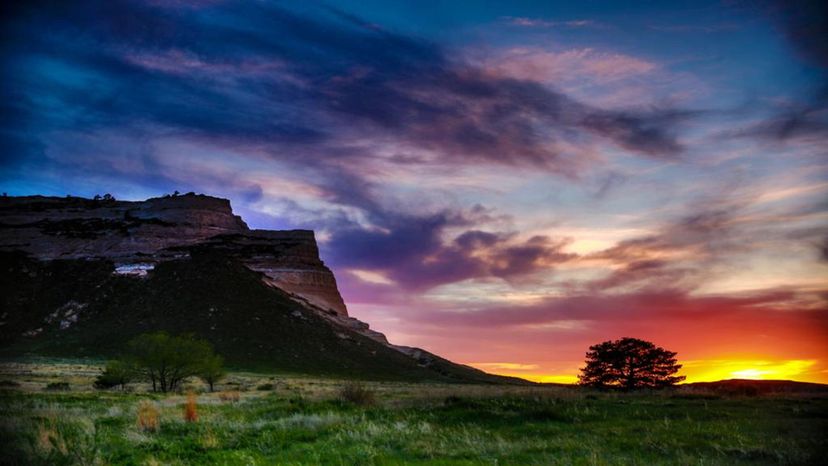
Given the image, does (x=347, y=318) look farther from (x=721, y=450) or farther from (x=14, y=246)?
(x=721, y=450)

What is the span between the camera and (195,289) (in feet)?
474

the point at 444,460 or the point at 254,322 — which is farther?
the point at 254,322

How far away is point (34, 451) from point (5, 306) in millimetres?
157084

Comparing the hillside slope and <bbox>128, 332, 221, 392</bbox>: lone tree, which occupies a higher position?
the hillside slope

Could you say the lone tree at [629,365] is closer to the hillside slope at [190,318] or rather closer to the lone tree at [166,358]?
the lone tree at [166,358]

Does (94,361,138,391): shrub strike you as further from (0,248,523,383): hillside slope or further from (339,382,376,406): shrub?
(0,248,523,383): hillside slope

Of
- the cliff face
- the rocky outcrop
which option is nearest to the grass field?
the cliff face

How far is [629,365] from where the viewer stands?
5203 cm

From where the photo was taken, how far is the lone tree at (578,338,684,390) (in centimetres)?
5172

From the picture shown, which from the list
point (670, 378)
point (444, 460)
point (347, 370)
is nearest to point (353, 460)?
point (444, 460)

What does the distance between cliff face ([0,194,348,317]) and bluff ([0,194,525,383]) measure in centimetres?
42

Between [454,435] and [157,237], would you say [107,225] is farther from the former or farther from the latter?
[454,435]

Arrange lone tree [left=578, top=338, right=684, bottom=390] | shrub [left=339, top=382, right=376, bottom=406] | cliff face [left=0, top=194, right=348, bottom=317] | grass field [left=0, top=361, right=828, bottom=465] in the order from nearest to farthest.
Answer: grass field [left=0, top=361, right=828, bottom=465]
shrub [left=339, top=382, right=376, bottom=406]
lone tree [left=578, top=338, right=684, bottom=390]
cliff face [left=0, top=194, right=348, bottom=317]

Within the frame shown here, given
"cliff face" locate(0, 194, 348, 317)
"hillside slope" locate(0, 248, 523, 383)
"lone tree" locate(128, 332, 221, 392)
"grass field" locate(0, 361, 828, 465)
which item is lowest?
"grass field" locate(0, 361, 828, 465)
